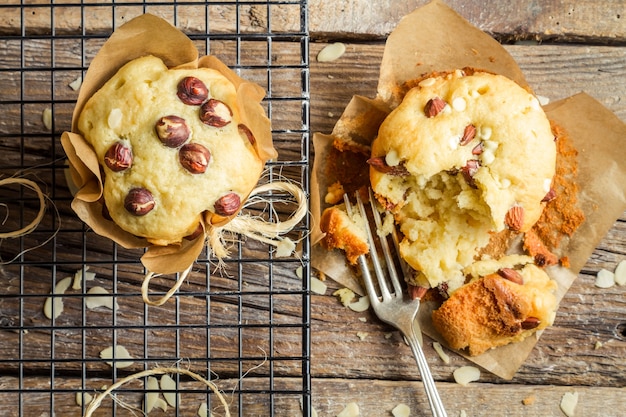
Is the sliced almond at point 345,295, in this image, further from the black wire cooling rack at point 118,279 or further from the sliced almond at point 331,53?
the sliced almond at point 331,53

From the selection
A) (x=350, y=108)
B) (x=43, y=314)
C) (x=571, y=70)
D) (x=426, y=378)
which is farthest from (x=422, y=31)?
(x=43, y=314)

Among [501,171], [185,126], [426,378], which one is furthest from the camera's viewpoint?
[426,378]

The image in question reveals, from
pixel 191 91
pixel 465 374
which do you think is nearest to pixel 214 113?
pixel 191 91

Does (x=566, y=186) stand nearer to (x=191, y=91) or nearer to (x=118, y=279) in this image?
(x=191, y=91)

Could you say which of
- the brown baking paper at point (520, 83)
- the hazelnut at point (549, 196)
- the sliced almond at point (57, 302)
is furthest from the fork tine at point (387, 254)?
the sliced almond at point (57, 302)

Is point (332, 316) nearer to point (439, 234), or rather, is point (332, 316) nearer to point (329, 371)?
point (329, 371)

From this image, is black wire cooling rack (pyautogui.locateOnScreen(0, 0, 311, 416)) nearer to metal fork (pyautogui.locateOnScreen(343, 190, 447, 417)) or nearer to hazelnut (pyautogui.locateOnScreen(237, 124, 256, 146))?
metal fork (pyautogui.locateOnScreen(343, 190, 447, 417))

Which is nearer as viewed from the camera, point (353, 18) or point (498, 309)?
point (498, 309)
